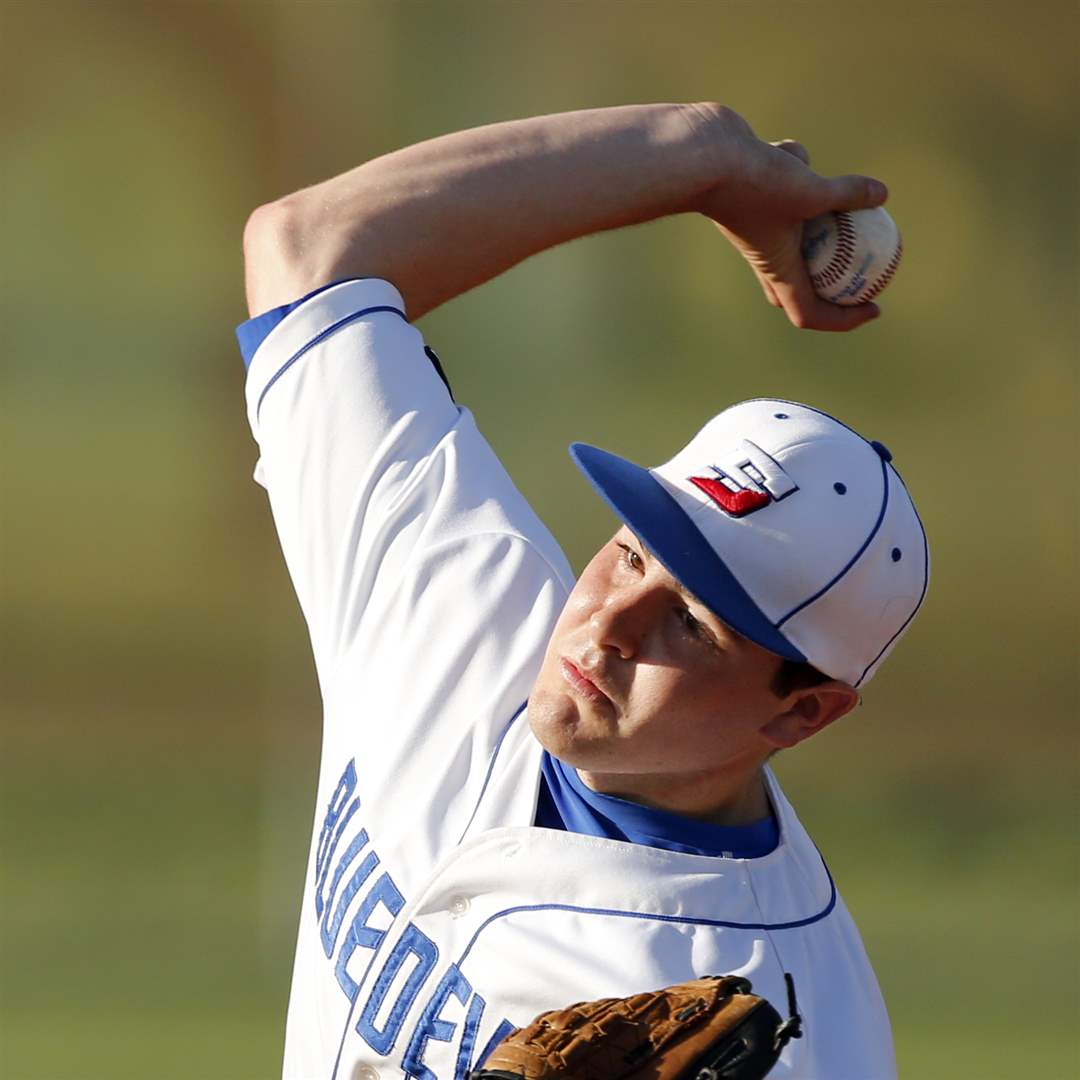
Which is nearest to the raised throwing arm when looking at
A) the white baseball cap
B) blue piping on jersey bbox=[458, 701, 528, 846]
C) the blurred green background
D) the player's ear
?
the white baseball cap

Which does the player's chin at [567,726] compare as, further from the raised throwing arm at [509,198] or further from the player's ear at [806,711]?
the raised throwing arm at [509,198]

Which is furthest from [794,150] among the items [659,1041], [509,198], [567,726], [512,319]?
[512,319]

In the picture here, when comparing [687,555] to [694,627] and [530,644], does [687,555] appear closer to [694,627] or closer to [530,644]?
[694,627]

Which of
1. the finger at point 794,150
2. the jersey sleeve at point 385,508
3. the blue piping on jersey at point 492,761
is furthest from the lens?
the finger at point 794,150

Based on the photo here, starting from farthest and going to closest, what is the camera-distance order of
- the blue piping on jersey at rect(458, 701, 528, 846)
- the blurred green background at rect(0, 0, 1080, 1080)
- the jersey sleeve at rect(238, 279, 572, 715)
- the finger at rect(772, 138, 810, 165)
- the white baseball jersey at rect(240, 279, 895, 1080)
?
the blurred green background at rect(0, 0, 1080, 1080) → the finger at rect(772, 138, 810, 165) → the jersey sleeve at rect(238, 279, 572, 715) → the blue piping on jersey at rect(458, 701, 528, 846) → the white baseball jersey at rect(240, 279, 895, 1080)

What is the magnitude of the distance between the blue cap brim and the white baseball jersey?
20cm

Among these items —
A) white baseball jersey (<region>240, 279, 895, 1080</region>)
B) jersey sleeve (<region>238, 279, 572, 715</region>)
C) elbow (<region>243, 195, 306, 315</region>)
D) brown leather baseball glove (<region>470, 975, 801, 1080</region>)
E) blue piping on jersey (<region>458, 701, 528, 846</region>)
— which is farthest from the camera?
elbow (<region>243, 195, 306, 315</region>)

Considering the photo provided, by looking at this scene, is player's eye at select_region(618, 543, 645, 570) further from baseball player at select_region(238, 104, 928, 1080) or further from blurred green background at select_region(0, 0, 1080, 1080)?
blurred green background at select_region(0, 0, 1080, 1080)

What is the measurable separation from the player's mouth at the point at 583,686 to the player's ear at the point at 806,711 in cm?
15

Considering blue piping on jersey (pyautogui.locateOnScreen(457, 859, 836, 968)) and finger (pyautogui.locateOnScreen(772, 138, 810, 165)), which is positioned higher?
finger (pyautogui.locateOnScreen(772, 138, 810, 165))

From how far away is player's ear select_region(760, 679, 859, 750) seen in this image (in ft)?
4.79

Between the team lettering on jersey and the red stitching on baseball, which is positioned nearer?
the team lettering on jersey

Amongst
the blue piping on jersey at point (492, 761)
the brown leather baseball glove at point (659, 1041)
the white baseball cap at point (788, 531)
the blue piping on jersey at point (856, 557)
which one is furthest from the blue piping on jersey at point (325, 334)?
the brown leather baseball glove at point (659, 1041)

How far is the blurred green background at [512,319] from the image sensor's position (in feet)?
24.1
